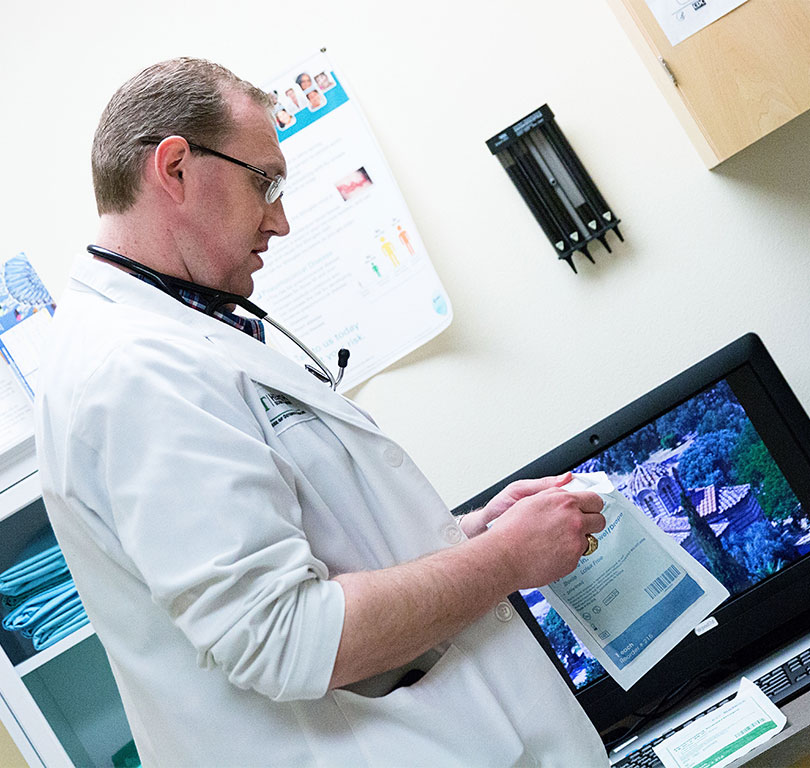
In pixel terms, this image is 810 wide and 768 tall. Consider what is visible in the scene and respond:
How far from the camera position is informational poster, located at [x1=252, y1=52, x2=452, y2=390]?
192 centimetres

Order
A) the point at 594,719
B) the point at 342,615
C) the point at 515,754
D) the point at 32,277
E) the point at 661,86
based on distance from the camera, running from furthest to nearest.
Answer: the point at 32,277 → the point at 661,86 → the point at 594,719 → the point at 515,754 → the point at 342,615

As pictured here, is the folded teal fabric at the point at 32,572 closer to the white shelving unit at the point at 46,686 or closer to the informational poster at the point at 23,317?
the white shelving unit at the point at 46,686

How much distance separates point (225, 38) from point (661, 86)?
0.90 m

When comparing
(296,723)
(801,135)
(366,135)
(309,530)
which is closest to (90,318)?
(309,530)

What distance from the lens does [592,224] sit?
72.2 inches

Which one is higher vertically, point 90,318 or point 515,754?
point 90,318

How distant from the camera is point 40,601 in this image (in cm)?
189

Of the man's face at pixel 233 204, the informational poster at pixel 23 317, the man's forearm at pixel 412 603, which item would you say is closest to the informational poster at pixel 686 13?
the man's face at pixel 233 204

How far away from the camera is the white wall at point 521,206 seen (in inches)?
72.4

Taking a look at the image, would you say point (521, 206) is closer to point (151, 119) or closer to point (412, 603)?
point (151, 119)

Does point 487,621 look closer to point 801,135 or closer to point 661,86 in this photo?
point 661,86

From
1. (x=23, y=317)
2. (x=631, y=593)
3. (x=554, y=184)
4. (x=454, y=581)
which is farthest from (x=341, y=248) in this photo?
(x=454, y=581)

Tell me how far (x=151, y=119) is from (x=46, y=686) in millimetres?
1288

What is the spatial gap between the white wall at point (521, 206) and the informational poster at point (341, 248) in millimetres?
38
